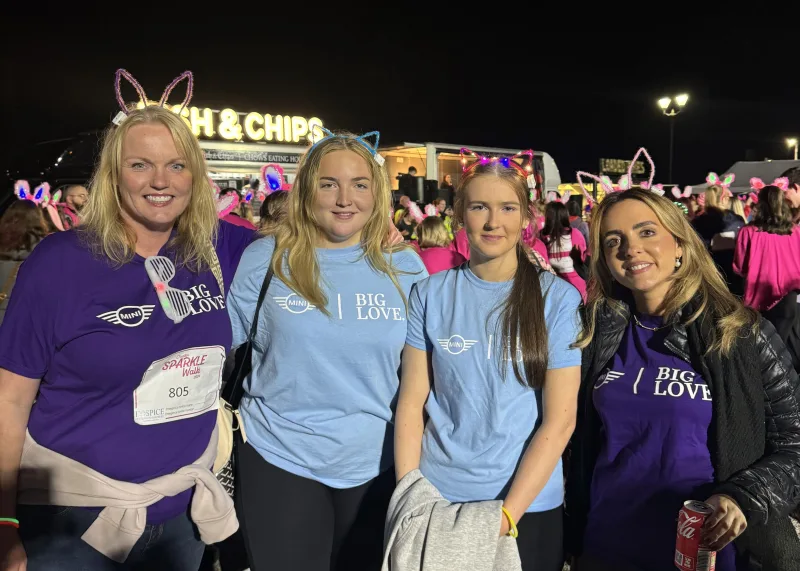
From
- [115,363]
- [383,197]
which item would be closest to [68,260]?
[115,363]

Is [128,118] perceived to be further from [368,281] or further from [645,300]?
[645,300]

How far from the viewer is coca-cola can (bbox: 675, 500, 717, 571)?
57.2 inches

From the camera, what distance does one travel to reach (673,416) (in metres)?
1.71

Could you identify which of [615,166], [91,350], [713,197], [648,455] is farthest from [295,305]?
[615,166]

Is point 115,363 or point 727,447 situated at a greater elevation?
point 115,363

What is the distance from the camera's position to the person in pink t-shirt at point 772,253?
5242 millimetres

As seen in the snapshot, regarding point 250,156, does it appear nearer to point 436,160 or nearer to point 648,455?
point 436,160

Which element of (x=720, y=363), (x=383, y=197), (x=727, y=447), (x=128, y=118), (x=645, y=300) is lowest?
(x=727, y=447)

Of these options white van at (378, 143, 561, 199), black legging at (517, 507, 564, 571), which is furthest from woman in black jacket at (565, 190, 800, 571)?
white van at (378, 143, 561, 199)

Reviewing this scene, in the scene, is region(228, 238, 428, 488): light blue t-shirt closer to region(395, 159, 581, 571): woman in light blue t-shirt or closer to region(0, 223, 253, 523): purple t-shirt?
region(395, 159, 581, 571): woman in light blue t-shirt

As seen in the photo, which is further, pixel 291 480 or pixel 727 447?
pixel 291 480

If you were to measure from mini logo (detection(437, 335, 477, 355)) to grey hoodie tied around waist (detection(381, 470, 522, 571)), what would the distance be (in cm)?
45

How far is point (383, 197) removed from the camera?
2322 millimetres

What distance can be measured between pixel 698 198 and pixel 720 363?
11045 millimetres
